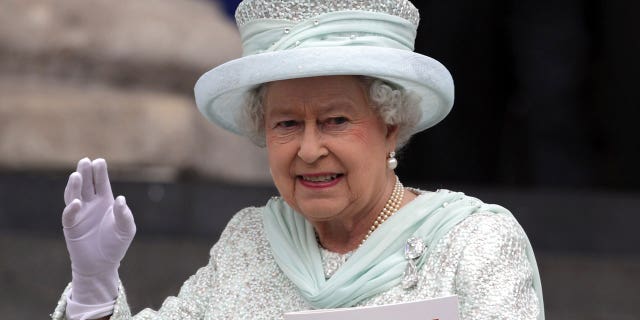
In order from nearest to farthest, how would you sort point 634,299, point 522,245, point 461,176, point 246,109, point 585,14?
point 522,245 → point 246,109 → point 634,299 → point 585,14 → point 461,176

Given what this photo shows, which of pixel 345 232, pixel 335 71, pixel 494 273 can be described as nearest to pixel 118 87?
pixel 345 232

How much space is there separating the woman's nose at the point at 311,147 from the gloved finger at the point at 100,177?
0.39 metres

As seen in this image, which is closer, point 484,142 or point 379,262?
point 379,262

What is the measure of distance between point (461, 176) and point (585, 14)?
3.09ft

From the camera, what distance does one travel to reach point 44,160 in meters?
6.04

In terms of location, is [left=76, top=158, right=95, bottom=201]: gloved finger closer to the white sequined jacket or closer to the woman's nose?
the white sequined jacket

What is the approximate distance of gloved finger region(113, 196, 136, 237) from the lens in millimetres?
2625

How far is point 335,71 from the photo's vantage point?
2631 millimetres

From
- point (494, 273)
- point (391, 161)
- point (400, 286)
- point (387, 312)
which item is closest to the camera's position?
point (387, 312)

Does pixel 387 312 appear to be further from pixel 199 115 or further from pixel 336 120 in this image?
pixel 199 115

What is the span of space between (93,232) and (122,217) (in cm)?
7

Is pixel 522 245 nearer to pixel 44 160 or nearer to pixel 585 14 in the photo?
pixel 585 14

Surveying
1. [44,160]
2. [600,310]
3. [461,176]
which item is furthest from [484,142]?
[44,160]

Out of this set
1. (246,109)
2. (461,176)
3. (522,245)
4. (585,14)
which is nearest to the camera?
(522,245)
